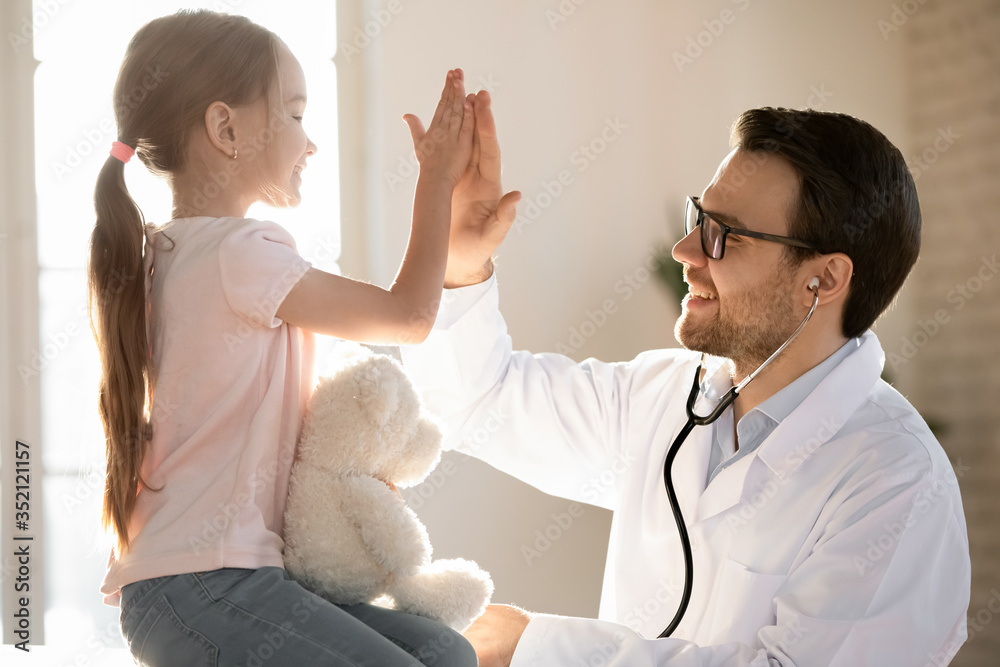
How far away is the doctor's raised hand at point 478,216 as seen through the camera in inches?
62.3

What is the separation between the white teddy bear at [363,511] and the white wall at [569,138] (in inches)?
64.2

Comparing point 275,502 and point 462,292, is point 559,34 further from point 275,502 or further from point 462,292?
point 275,502

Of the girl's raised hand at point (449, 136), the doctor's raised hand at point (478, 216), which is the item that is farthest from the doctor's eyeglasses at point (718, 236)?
the girl's raised hand at point (449, 136)

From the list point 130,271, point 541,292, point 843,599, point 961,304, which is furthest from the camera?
point 961,304

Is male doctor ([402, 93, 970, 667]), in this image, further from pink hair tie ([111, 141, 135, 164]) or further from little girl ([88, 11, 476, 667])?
pink hair tie ([111, 141, 135, 164])

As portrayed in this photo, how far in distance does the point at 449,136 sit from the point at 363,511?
23.8 inches

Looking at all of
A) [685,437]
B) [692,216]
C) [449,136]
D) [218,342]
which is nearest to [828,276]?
[692,216]

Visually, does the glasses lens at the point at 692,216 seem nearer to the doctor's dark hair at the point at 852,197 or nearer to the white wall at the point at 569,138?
the doctor's dark hair at the point at 852,197

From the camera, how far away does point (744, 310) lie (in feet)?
5.38

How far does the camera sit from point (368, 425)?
1044mm

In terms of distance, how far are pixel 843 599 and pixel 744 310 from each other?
56 centimetres

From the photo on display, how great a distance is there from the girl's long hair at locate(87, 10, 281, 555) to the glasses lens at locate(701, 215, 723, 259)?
893 mm

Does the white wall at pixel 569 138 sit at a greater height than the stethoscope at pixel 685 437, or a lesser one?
greater

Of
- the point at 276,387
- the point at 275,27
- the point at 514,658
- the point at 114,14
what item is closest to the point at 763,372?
the point at 514,658
